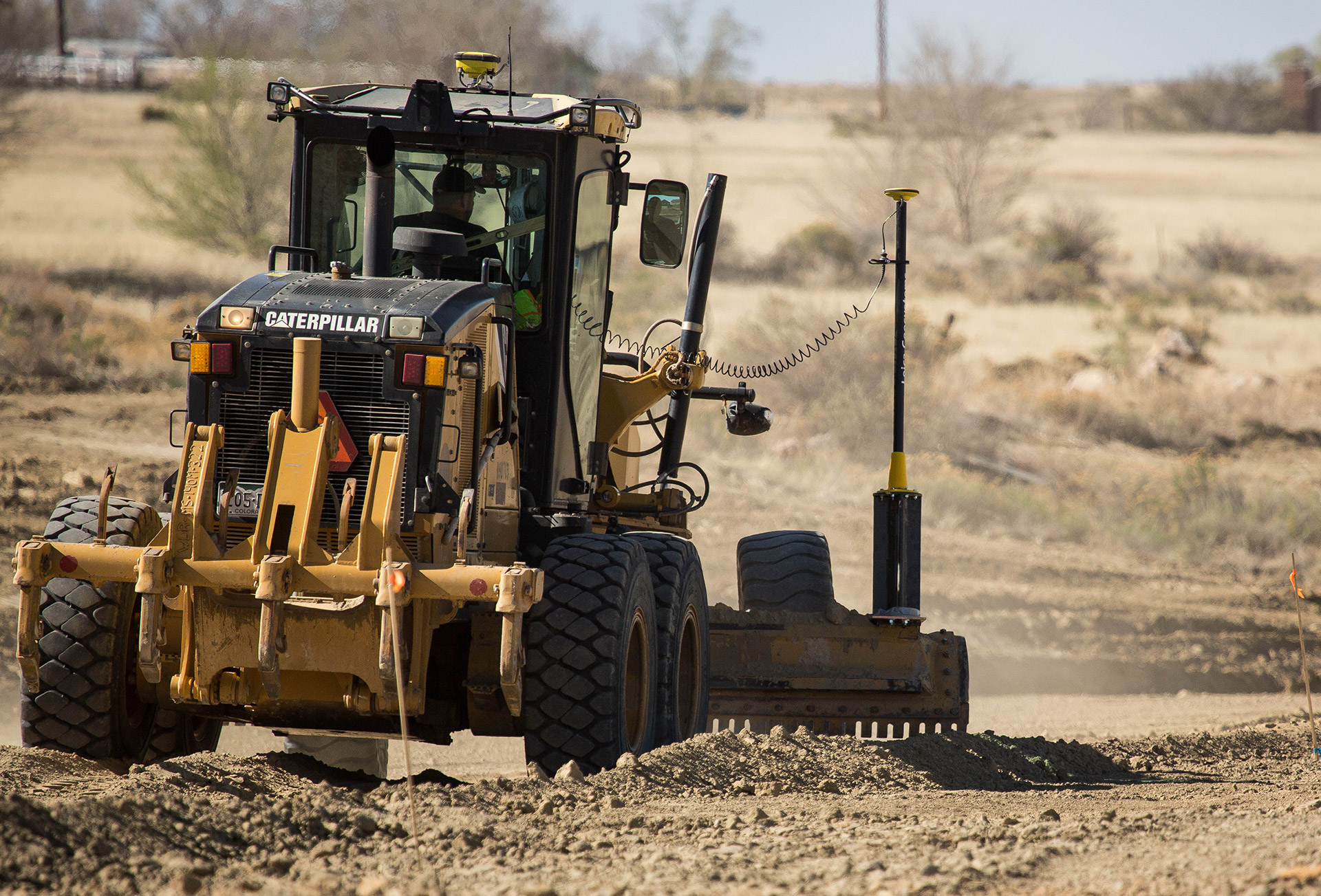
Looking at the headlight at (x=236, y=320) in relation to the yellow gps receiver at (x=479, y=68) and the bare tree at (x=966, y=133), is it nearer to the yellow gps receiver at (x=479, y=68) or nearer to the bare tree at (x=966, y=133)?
the yellow gps receiver at (x=479, y=68)

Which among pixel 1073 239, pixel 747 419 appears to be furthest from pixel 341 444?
pixel 1073 239

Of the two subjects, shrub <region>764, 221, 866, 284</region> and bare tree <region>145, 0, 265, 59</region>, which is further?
shrub <region>764, 221, 866, 284</region>

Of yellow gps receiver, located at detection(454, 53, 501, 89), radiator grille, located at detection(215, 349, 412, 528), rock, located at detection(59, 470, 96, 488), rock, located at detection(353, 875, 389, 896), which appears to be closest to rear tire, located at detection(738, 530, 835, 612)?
yellow gps receiver, located at detection(454, 53, 501, 89)

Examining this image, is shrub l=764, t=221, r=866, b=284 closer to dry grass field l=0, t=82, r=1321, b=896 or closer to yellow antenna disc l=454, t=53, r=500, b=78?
dry grass field l=0, t=82, r=1321, b=896

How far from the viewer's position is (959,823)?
555cm

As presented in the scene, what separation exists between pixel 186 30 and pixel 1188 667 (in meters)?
34.9

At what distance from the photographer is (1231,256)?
3828 centimetres

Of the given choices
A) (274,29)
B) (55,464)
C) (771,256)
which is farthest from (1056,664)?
(771,256)

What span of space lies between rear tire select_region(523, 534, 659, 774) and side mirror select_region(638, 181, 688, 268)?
78.3 inches

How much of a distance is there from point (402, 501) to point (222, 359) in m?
0.96

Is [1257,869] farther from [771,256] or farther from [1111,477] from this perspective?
[771,256]

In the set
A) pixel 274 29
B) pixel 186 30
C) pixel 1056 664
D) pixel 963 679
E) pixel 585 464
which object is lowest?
pixel 1056 664

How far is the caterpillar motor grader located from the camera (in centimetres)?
564

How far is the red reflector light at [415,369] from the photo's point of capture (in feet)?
19.4
